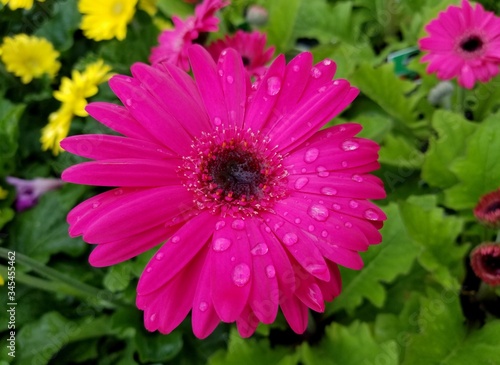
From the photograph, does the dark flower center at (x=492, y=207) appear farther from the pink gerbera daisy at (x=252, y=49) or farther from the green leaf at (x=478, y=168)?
the pink gerbera daisy at (x=252, y=49)

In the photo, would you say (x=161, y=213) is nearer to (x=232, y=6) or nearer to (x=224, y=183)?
(x=224, y=183)

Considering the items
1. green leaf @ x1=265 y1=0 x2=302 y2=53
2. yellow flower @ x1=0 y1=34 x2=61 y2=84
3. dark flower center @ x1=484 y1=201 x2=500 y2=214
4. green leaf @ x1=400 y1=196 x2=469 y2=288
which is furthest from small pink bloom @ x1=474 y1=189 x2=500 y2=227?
yellow flower @ x1=0 y1=34 x2=61 y2=84

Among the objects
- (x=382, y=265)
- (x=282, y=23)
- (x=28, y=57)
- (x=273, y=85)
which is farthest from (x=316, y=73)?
(x=28, y=57)

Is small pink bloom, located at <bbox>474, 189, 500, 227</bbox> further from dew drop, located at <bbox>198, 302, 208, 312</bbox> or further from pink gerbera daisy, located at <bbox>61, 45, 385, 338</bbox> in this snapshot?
dew drop, located at <bbox>198, 302, 208, 312</bbox>

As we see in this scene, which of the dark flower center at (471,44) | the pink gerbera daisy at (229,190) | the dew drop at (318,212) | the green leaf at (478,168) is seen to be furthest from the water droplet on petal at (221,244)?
the dark flower center at (471,44)

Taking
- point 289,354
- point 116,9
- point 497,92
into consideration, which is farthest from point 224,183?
point 497,92

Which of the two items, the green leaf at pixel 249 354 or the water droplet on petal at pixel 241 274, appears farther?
the green leaf at pixel 249 354
